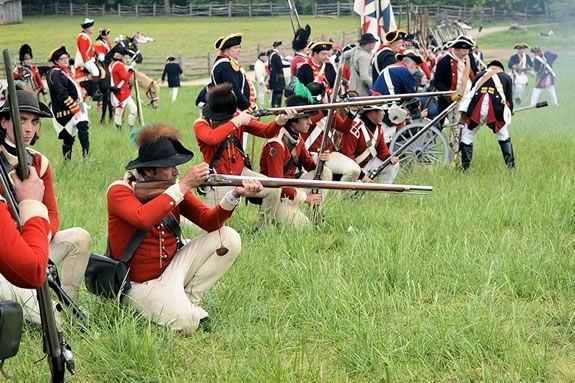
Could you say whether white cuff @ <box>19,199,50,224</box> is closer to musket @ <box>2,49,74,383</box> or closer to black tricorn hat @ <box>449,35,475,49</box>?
musket @ <box>2,49,74,383</box>

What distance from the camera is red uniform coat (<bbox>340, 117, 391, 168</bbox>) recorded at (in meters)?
8.84

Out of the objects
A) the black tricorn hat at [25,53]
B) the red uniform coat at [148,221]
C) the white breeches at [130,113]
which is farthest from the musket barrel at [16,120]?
the white breeches at [130,113]

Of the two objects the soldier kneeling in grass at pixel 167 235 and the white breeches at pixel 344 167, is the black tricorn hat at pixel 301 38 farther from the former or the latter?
the soldier kneeling in grass at pixel 167 235

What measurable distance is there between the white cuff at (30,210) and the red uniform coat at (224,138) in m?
3.70

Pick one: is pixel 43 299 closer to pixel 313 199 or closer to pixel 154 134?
pixel 154 134

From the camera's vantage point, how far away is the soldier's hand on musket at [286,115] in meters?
7.05

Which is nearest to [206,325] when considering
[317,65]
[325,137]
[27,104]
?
[27,104]

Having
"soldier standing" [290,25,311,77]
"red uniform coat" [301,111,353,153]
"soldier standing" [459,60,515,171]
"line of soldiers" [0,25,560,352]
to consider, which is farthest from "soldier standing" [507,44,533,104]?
"red uniform coat" [301,111,353,153]

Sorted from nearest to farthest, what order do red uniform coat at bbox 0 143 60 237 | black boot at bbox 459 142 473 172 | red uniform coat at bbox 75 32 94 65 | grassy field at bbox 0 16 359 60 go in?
red uniform coat at bbox 0 143 60 237 → black boot at bbox 459 142 473 172 → red uniform coat at bbox 75 32 94 65 → grassy field at bbox 0 16 359 60

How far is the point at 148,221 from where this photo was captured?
15.5ft

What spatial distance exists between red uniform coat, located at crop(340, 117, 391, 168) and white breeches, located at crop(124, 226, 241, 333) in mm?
3831

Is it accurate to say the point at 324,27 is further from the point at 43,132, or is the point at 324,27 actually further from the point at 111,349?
the point at 111,349

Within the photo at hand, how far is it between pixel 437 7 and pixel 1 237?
49.2m

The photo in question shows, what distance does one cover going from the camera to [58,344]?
12.4ft
